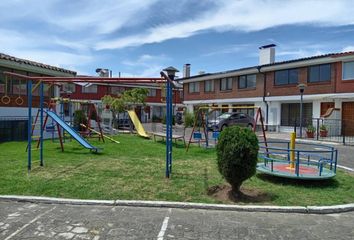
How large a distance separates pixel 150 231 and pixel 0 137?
51.1ft

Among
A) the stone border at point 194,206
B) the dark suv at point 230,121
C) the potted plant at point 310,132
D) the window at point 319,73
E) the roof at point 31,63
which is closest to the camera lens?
the stone border at point 194,206

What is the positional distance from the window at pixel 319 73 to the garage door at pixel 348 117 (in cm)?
241

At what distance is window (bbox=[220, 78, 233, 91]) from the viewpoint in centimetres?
3699

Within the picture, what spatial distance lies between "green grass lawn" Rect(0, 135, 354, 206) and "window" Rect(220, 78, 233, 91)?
2550cm

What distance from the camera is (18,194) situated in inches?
296

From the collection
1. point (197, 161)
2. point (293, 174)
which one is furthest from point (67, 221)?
point (197, 161)

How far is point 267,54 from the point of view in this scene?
1375 inches

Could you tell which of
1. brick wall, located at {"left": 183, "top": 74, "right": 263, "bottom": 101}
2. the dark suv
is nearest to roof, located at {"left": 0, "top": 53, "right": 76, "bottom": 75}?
the dark suv

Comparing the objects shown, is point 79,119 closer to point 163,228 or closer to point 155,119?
point 163,228

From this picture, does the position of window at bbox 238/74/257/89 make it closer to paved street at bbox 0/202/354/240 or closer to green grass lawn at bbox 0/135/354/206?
green grass lawn at bbox 0/135/354/206

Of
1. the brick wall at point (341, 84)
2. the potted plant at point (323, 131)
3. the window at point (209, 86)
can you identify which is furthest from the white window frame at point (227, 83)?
the potted plant at point (323, 131)

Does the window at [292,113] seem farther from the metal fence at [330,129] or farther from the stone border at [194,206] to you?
the stone border at [194,206]

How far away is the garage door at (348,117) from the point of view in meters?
25.1

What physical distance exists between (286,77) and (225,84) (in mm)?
8400
